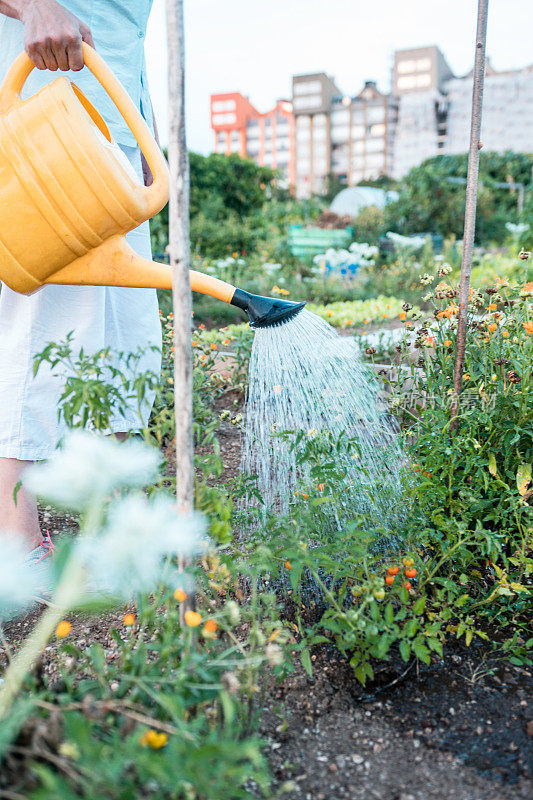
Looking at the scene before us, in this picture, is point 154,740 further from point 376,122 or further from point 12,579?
point 376,122

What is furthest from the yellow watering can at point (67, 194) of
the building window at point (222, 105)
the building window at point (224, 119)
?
the building window at point (222, 105)

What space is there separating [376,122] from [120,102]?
189 ft

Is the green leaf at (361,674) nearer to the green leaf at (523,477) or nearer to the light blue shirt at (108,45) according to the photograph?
the green leaf at (523,477)

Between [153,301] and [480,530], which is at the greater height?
[153,301]

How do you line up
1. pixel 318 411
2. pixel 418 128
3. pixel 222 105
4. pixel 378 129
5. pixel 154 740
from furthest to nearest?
pixel 222 105 < pixel 378 129 < pixel 418 128 < pixel 318 411 < pixel 154 740

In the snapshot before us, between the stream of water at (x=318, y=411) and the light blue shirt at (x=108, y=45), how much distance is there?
0.69m

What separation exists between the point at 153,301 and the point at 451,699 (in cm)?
120

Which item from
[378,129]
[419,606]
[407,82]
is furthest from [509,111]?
[419,606]

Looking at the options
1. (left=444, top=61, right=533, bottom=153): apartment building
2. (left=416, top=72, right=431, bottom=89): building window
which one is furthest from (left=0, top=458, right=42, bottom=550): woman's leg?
(left=416, top=72, right=431, bottom=89): building window

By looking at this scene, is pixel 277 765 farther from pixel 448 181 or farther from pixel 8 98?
pixel 448 181

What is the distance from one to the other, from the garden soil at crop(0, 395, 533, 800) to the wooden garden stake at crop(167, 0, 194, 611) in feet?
1.57

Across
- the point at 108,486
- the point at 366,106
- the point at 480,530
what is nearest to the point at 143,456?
the point at 108,486

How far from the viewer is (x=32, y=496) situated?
5.19ft

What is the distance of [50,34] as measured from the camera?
45.5 inches
